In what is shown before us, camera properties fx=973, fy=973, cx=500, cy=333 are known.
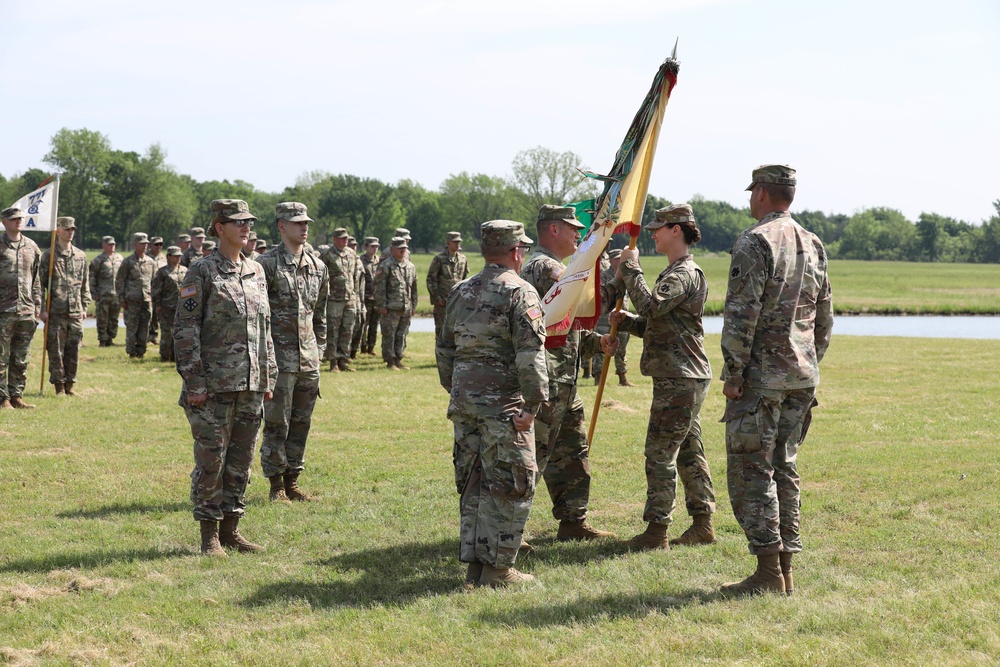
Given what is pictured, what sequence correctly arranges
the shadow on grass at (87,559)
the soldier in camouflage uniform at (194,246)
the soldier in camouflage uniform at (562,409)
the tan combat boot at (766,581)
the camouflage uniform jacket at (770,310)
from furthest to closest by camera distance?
the soldier in camouflage uniform at (194,246)
the soldier in camouflage uniform at (562,409)
the shadow on grass at (87,559)
the tan combat boot at (766,581)
the camouflage uniform jacket at (770,310)

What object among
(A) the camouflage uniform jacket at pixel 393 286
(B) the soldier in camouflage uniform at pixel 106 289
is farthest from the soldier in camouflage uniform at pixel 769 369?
(B) the soldier in camouflage uniform at pixel 106 289

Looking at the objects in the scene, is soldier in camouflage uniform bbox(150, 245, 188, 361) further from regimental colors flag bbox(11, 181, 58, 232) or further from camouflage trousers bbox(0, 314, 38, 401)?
camouflage trousers bbox(0, 314, 38, 401)

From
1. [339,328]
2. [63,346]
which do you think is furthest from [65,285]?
[339,328]

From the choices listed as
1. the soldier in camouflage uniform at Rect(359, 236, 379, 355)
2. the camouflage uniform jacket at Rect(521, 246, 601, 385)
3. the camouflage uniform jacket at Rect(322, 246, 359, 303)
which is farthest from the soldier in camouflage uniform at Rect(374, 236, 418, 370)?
the camouflage uniform jacket at Rect(521, 246, 601, 385)

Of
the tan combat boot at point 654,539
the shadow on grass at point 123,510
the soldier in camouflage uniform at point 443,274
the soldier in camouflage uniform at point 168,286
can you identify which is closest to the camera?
the tan combat boot at point 654,539

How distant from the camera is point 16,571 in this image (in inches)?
262

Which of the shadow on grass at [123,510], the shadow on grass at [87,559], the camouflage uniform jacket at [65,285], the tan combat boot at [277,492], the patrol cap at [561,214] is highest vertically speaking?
the patrol cap at [561,214]

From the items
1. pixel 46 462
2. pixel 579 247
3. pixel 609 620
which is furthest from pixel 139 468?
pixel 609 620

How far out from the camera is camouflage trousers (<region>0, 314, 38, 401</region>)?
43.4ft

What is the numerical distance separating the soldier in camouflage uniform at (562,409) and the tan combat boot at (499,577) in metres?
1.00

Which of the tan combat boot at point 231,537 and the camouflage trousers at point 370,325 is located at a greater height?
the camouflage trousers at point 370,325

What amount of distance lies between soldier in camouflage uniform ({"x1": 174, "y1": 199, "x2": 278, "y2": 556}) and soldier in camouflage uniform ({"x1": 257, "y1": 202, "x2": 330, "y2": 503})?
1.00 meters

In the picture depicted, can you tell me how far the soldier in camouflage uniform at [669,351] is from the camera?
280 inches

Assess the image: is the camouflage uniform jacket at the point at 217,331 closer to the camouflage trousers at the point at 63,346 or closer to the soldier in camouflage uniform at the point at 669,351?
the soldier in camouflage uniform at the point at 669,351
